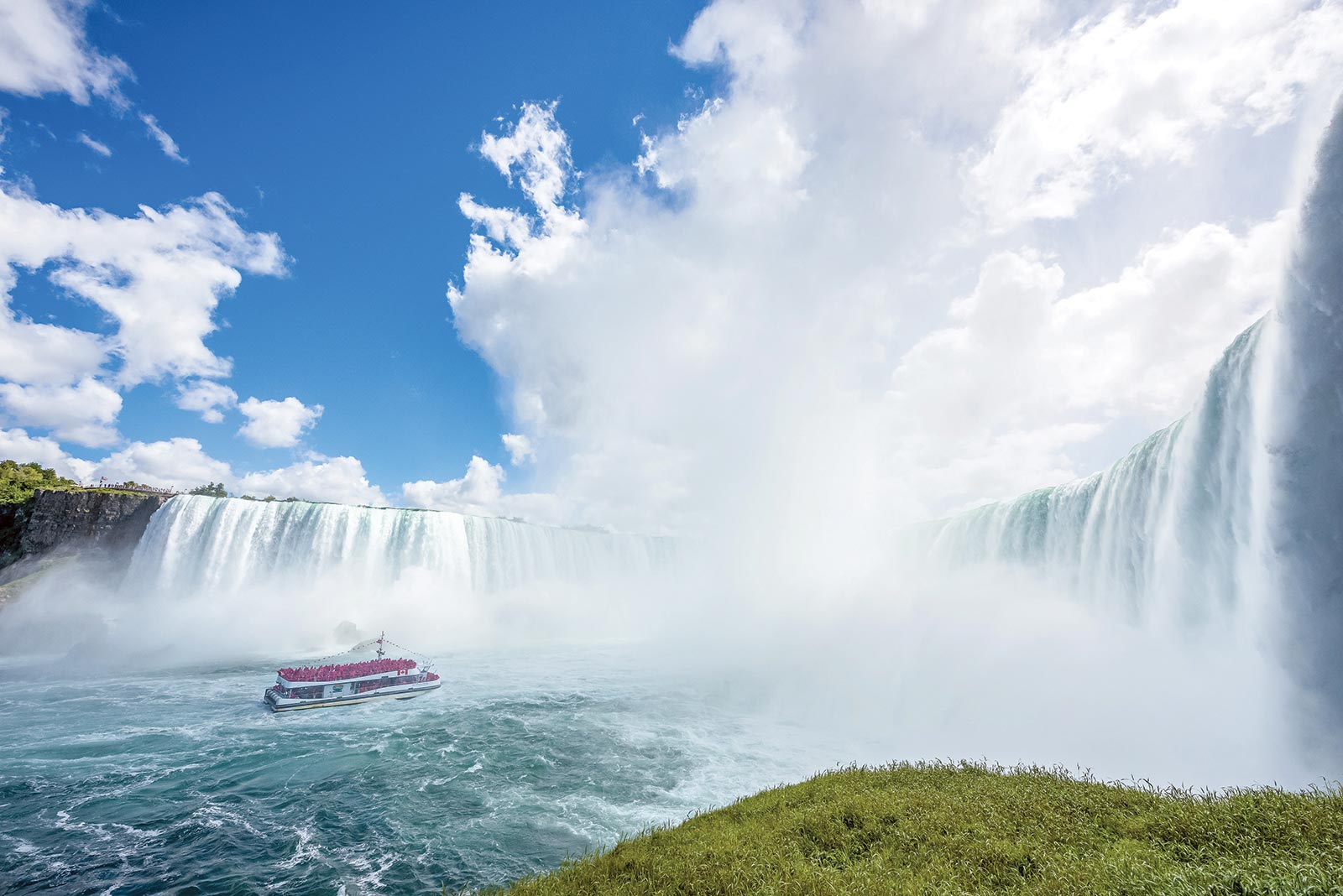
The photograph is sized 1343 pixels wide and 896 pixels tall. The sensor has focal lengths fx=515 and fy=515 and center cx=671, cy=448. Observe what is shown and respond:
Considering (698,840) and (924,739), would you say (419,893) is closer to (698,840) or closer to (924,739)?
(698,840)

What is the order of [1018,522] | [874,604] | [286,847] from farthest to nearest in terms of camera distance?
[874,604] → [1018,522] → [286,847]

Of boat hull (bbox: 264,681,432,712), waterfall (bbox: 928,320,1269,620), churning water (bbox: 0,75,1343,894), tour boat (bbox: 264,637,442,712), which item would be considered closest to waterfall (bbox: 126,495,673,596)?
churning water (bbox: 0,75,1343,894)

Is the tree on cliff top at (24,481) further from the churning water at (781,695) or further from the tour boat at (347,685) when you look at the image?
the tour boat at (347,685)

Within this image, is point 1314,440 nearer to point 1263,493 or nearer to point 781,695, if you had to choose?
point 1263,493

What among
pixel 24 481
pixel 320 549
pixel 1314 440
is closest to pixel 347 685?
pixel 320 549

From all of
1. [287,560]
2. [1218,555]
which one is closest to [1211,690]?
[1218,555]
